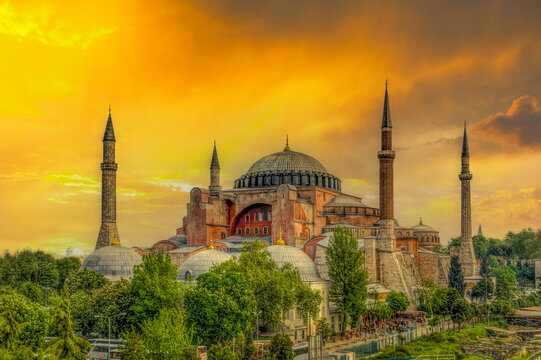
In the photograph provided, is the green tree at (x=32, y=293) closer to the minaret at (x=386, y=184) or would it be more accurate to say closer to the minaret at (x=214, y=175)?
the minaret at (x=214, y=175)

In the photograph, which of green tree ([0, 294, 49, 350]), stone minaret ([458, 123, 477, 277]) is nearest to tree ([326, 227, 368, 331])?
green tree ([0, 294, 49, 350])

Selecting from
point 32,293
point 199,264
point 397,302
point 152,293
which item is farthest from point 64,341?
point 397,302

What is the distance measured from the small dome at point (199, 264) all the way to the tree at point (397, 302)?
11.6 metres

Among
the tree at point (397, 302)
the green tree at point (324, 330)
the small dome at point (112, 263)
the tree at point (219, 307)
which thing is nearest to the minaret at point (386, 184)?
the tree at point (397, 302)

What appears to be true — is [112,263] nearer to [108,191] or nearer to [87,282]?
[87,282]

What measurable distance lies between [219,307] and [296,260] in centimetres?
1113

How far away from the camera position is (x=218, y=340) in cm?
2616

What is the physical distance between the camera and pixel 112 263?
38969 millimetres

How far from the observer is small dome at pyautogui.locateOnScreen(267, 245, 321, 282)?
35719 mm

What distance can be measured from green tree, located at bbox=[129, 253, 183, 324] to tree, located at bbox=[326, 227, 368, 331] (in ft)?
36.1

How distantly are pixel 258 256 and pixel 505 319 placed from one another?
25230 mm

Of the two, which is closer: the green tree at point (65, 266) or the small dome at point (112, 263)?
the small dome at point (112, 263)

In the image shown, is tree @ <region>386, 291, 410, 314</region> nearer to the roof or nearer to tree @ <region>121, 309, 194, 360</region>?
the roof

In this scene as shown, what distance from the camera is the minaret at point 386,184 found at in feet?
143
